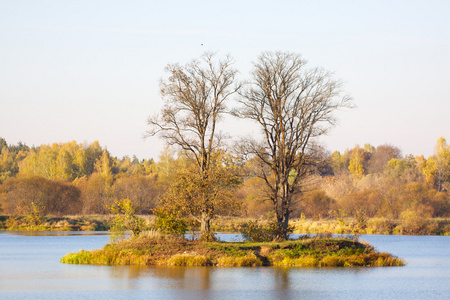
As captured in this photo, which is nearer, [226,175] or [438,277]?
[438,277]

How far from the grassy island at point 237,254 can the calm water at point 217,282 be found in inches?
41.6

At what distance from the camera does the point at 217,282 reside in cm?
2602

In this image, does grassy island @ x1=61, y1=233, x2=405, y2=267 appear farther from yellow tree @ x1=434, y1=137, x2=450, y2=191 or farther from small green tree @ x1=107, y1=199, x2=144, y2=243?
yellow tree @ x1=434, y1=137, x2=450, y2=191

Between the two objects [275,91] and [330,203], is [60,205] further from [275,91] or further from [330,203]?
[275,91]

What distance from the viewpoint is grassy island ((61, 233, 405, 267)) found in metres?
31.0

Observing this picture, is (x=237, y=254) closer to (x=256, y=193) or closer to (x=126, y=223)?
(x=126, y=223)

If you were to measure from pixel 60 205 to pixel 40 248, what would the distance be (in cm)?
3941

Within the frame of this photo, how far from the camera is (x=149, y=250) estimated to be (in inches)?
1251

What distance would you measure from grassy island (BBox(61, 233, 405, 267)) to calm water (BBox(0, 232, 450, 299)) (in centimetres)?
106

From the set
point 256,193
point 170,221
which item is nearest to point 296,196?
point 256,193

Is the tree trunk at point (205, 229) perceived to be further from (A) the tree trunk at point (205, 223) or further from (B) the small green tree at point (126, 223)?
(B) the small green tree at point (126, 223)

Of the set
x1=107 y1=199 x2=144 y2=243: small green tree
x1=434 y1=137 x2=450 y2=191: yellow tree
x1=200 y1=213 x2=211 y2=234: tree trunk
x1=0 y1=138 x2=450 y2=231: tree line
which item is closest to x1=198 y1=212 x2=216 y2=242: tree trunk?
x1=200 y1=213 x2=211 y2=234: tree trunk

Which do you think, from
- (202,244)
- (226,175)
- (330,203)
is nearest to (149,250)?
(202,244)

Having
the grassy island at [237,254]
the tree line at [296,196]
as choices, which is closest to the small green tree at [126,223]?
the grassy island at [237,254]
